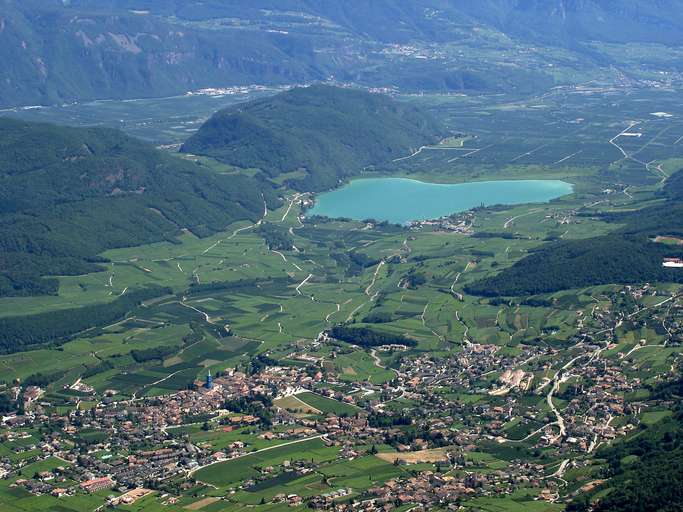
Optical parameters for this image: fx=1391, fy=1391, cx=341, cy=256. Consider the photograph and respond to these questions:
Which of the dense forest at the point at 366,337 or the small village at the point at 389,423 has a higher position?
the small village at the point at 389,423

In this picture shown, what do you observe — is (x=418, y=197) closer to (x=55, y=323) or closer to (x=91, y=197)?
(x=91, y=197)

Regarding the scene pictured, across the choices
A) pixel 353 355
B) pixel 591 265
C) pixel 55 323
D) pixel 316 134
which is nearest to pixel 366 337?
pixel 353 355

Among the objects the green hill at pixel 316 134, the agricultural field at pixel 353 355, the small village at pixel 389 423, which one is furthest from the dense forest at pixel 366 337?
the green hill at pixel 316 134

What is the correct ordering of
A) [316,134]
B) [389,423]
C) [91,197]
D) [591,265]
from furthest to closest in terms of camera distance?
1. [316,134]
2. [91,197]
3. [591,265]
4. [389,423]

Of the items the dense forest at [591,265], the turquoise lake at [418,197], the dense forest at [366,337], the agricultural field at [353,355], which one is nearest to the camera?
the agricultural field at [353,355]

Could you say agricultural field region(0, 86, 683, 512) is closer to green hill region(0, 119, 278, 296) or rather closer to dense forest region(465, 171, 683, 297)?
dense forest region(465, 171, 683, 297)

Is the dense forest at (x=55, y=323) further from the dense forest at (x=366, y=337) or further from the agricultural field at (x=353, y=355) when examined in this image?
the dense forest at (x=366, y=337)

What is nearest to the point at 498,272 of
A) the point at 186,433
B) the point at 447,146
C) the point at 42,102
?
the point at 186,433

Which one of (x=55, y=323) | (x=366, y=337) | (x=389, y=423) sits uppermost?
(x=389, y=423)
